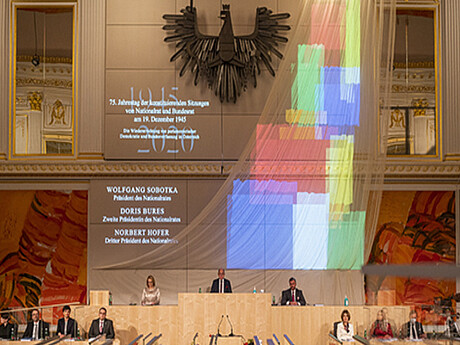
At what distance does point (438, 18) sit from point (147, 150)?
6.42m

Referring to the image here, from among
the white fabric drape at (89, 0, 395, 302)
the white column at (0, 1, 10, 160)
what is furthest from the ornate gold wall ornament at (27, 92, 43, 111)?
the white fabric drape at (89, 0, 395, 302)

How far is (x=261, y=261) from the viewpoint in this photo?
11.2 meters

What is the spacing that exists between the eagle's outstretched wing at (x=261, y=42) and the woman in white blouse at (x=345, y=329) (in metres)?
5.43

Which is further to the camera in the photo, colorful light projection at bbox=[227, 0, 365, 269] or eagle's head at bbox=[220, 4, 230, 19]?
eagle's head at bbox=[220, 4, 230, 19]

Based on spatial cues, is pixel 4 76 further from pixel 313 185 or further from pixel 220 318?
pixel 313 185

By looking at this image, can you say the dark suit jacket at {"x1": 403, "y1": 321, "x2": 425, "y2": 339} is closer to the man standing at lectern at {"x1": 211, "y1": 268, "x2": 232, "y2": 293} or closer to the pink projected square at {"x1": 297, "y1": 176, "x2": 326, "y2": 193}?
the pink projected square at {"x1": 297, "y1": 176, "x2": 326, "y2": 193}

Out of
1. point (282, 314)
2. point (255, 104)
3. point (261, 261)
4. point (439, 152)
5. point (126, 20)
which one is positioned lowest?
point (282, 314)

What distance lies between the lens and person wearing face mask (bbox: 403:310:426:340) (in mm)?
2906

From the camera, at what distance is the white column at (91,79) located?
1246 cm

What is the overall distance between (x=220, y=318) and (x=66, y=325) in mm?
2210

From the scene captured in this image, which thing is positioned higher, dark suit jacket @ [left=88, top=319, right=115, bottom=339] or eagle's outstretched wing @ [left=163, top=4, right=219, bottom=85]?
eagle's outstretched wing @ [left=163, top=4, right=219, bottom=85]

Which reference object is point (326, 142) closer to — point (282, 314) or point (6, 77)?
point (282, 314)

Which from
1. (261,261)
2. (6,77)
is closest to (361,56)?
(261,261)

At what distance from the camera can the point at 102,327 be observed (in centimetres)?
922
